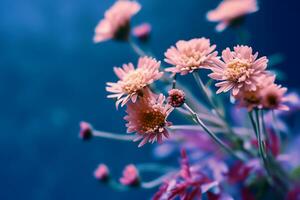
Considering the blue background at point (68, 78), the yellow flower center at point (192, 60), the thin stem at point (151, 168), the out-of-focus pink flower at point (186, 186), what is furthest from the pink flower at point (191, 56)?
the blue background at point (68, 78)

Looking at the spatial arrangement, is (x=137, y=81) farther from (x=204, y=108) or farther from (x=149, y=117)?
(x=204, y=108)

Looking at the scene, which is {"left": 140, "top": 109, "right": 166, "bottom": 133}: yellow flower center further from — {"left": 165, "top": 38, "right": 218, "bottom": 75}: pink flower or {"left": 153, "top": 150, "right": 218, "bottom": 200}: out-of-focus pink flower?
{"left": 153, "top": 150, "right": 218, "bottom": 200}: out-of-focus pink flower

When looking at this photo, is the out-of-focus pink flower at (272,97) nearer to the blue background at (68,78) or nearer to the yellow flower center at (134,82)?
the yellow flower center at (134,82)

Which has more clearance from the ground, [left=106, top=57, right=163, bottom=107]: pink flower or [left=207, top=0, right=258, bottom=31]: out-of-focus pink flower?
[left=207, top=0, right=258, bottom=31]: out-of-focus pink flower

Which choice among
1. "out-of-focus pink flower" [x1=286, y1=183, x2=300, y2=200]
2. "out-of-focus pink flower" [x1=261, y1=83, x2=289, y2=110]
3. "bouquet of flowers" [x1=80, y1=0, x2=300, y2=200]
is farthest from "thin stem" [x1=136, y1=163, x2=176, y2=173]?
"out-of-focus pink flower" [x1=261, y1=83, x2=289, y2=110]

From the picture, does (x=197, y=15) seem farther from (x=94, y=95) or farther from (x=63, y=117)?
(x=63, y=117)

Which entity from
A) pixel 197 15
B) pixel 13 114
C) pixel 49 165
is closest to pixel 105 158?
pixel 49 165
